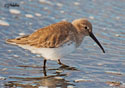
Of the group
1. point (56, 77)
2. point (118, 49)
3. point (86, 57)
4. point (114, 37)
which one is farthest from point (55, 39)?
point (114, 37)

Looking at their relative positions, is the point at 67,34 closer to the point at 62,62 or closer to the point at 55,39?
the point at 55,39

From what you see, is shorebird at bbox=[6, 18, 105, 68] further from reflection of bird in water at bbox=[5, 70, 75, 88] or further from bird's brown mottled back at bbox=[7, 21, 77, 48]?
reflection of bird in water at bbox=[5, 70, 75, 88]

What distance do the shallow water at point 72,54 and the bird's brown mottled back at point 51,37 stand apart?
0.69m

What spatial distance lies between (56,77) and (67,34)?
105 cm

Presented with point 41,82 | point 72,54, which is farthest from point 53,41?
point 72,54

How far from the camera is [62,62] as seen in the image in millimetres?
8188

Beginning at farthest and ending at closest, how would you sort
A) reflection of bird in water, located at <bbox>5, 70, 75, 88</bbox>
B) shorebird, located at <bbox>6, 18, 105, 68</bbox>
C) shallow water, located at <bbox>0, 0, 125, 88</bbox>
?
1. shorebird, located at <bbox>6, 18, 105, 68</bbox>
2. shallow water, located at <bbox>0, 0, 125, 88</bbox>
3. reflection of bird in water, located at <bbox>5, 70, 75, 88</bbox>

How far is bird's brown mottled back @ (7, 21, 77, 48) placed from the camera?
7.23 metres

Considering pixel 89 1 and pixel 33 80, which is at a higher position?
pixel 89 1

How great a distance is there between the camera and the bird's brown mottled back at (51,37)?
7227 millimetres

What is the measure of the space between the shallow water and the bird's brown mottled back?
27.2 inches

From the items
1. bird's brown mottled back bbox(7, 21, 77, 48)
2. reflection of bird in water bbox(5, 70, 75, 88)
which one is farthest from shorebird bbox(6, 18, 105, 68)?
reflection of bird in water bbox(5, 70, 75, 88)

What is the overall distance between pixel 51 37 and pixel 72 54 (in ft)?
5.18

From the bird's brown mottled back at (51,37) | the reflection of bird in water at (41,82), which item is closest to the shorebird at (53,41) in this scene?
the bird's brown mottled back at (51,37)
